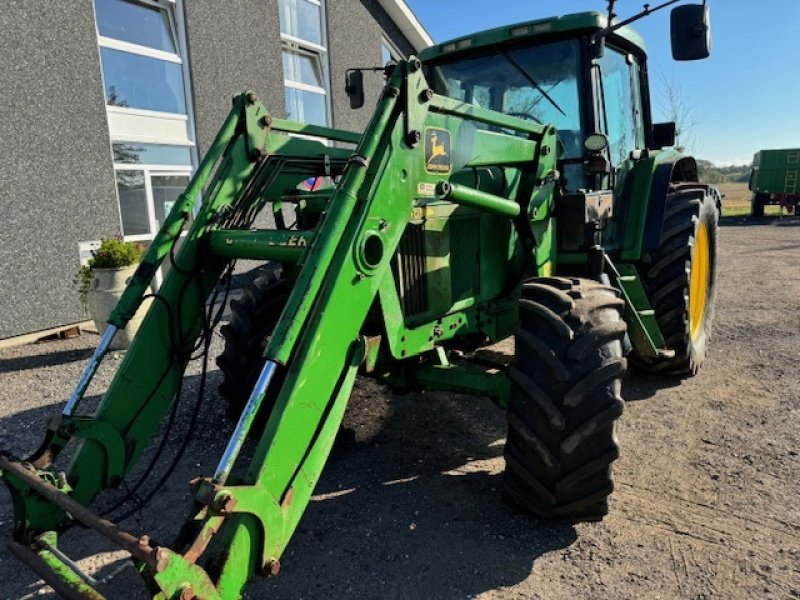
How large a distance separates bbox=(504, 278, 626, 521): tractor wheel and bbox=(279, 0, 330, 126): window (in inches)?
359

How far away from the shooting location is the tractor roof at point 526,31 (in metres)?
3.88

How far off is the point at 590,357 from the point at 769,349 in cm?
394

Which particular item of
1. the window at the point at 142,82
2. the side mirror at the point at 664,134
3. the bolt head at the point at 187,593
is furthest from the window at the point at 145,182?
the bolt head at the point at 187,593

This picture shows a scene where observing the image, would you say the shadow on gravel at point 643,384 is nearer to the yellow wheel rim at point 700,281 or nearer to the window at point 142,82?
the yellow wheel rim at point 700,281

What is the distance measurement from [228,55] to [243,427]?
28.2ft

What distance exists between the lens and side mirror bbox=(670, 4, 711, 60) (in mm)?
3682

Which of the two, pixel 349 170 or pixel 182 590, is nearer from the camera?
pixel 182 590

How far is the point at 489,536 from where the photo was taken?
2943 millimetres

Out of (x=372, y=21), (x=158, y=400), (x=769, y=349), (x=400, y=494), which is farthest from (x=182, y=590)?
(x=372, y=21)

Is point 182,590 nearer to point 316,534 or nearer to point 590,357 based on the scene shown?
point 316,534

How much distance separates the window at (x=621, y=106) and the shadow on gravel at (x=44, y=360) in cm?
543

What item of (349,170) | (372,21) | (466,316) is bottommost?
(466,316)

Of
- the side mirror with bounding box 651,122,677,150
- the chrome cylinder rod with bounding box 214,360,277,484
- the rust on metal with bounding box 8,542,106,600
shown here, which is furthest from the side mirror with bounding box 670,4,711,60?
the rust on metal with bounding box 8,542,106,600

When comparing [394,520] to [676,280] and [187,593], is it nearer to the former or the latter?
[187,593]
